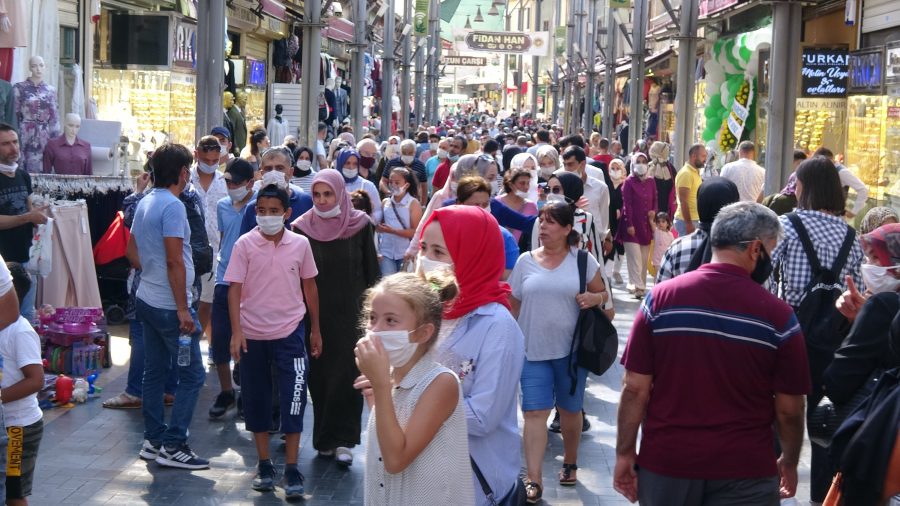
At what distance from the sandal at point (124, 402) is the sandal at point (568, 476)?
317 cm

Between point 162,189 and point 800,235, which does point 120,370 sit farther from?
point 800,235

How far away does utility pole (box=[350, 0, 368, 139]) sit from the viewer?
2444cm

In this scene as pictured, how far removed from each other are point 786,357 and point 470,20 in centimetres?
9336

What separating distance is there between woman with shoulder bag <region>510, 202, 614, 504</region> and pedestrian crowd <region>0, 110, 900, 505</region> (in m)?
0.01

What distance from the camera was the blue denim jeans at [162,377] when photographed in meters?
7.32

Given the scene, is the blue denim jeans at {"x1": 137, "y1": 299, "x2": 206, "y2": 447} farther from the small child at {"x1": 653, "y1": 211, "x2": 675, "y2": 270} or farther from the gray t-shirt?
the small child at {"x1": 653, "y1": 211, "x2": 675, "y2": 270}

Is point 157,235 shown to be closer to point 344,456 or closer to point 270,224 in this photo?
point 270,224

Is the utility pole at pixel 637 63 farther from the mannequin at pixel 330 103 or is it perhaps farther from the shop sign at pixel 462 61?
the shop sign at pixel 462 61

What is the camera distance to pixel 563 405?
23.1 ft

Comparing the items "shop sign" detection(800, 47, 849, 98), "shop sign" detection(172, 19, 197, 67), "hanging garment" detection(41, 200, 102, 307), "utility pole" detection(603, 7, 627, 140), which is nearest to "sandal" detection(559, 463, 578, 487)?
"hanging garment" detection(41, 200, 102, 307)

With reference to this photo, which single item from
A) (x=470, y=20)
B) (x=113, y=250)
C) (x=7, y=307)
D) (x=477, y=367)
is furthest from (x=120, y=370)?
(x=470, y=20)

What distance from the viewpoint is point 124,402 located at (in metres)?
8.73

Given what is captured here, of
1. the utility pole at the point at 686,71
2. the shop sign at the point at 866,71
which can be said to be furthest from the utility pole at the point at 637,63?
the shop sign at the point at 866,71

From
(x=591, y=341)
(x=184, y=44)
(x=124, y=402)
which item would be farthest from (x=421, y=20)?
(x=591, y=341)
